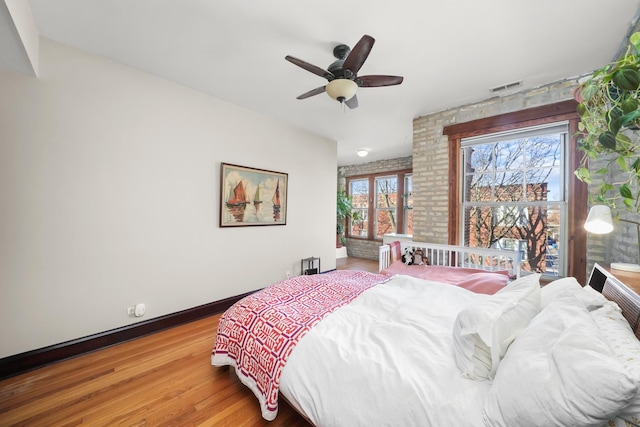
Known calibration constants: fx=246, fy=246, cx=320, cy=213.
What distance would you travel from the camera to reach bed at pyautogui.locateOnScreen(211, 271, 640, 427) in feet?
2.39

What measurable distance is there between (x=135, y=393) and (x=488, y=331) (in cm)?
223

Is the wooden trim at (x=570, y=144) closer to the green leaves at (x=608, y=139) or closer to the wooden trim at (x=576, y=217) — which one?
the wooden trim at (x=576, y=217)

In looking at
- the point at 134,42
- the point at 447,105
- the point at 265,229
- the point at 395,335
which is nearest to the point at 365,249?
the point at 265,229

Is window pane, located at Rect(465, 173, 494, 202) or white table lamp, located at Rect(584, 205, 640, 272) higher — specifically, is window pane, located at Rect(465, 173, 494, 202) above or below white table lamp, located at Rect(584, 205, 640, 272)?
above

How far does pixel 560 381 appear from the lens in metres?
0.74

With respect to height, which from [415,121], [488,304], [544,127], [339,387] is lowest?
[339,387]

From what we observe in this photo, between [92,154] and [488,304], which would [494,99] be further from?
[92,154]

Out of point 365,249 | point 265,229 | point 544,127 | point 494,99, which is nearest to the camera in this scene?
point 544,127

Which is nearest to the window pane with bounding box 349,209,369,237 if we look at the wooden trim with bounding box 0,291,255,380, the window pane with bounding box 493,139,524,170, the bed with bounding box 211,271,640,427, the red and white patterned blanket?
the window pane with bounding box 493,139,524,170

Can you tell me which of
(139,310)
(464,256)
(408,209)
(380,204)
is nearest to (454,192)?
(464,256)

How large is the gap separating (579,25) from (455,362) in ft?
8.63

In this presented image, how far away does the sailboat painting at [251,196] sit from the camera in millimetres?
3170

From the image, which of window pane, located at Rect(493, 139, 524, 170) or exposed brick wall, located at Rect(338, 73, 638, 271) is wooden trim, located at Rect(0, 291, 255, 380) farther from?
window pane, located at Rect(493, 139, 524, 170)

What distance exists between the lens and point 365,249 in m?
6.66
